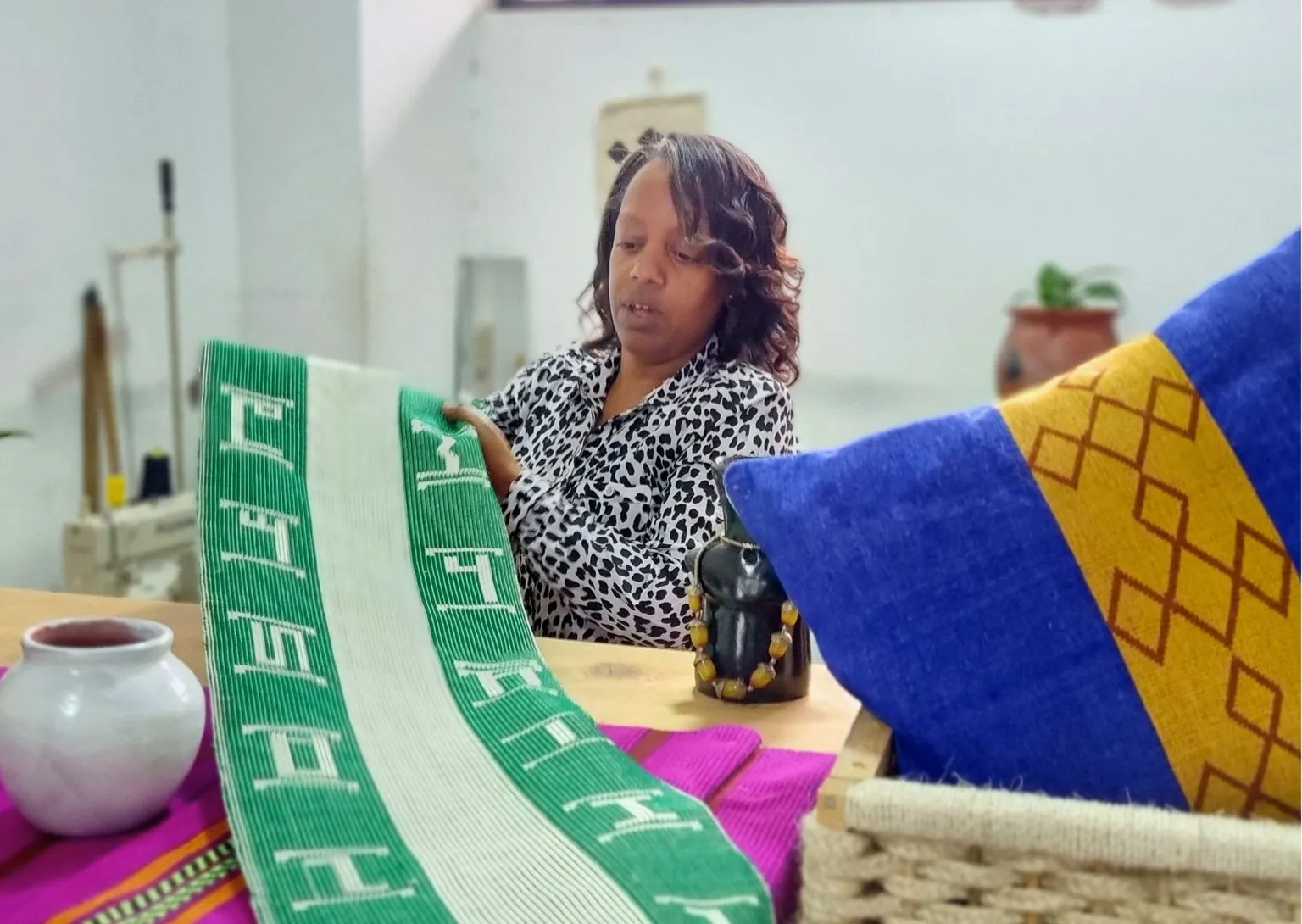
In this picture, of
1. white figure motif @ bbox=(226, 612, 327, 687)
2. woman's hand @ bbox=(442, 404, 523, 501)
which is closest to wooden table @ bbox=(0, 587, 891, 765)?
white figure motif @ bbox=(226, 612, 327, 687)

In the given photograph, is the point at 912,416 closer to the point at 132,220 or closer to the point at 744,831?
the point at 132,220

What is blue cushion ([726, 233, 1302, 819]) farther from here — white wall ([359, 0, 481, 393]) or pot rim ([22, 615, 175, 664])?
white wall ([359, 0, 481, 393])

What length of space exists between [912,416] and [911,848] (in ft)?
A: 7.57

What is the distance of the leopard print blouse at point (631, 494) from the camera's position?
1.30 meters

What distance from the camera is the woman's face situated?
139 cm

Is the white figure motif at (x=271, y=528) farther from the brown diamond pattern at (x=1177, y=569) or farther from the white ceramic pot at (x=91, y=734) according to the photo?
the brown diamond pattern at (x=1177, y=569)

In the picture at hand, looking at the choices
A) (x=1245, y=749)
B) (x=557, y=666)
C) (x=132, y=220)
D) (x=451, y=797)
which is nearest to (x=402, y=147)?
(x=132, y=220)

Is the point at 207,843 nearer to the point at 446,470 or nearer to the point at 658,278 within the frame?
the point at 446,470

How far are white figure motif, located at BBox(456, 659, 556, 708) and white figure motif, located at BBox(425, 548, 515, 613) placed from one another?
0.25ft

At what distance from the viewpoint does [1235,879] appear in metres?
0.60

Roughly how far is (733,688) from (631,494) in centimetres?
42

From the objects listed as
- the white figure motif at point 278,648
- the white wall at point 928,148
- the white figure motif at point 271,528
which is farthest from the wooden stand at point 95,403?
the white figure motif at point 278,648

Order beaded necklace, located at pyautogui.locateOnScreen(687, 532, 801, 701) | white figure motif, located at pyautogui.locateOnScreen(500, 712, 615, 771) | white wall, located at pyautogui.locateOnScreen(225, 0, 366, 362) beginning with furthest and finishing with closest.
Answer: white wall, located at pyautogui.locateOnScreen(225, 0, 366, 362) < beaded necklace, located at pyautogui.locateOnScreen(687, 532, 801, 701) < white figure motif, located at pyautogui.locateOnScreen(500, 712, 615, 771)

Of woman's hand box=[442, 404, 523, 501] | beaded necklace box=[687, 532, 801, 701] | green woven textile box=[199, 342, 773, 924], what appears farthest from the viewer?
woman's hand box=[442, 404, 523, 501]
